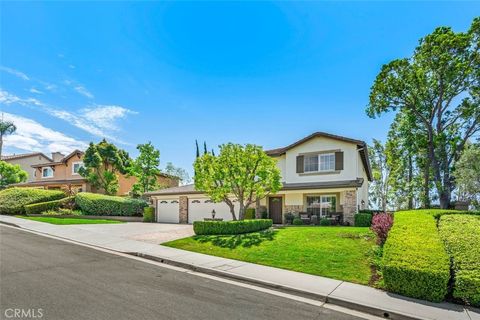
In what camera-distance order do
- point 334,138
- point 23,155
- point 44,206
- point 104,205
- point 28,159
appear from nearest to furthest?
point 334,138
point 44,206
point 104,205
point 23,155
point 28,159

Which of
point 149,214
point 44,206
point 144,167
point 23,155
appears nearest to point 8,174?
point 23,155

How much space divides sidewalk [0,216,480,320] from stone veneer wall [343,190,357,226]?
1190 cm

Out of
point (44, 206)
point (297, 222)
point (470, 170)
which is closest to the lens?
point (297, 222)

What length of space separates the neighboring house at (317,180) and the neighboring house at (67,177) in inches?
595

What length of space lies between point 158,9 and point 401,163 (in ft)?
A: 103

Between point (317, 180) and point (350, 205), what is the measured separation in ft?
9.49

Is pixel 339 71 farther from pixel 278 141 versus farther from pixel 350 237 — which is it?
pixel 278 141

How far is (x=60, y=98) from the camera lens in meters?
17.3

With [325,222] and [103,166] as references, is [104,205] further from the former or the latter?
[325,222]

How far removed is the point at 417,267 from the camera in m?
6.69

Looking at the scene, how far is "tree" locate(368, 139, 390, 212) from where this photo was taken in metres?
37.6

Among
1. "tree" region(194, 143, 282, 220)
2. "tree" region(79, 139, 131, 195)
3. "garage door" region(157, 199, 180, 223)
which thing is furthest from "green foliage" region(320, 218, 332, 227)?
"tree" region(79, 139, 131, 195)

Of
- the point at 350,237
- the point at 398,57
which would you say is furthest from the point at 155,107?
the point at 398,57

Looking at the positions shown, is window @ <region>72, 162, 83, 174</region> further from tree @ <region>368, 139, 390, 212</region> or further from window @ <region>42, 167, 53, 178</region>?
tree @ <region>368, 139, 390, 212</region>
